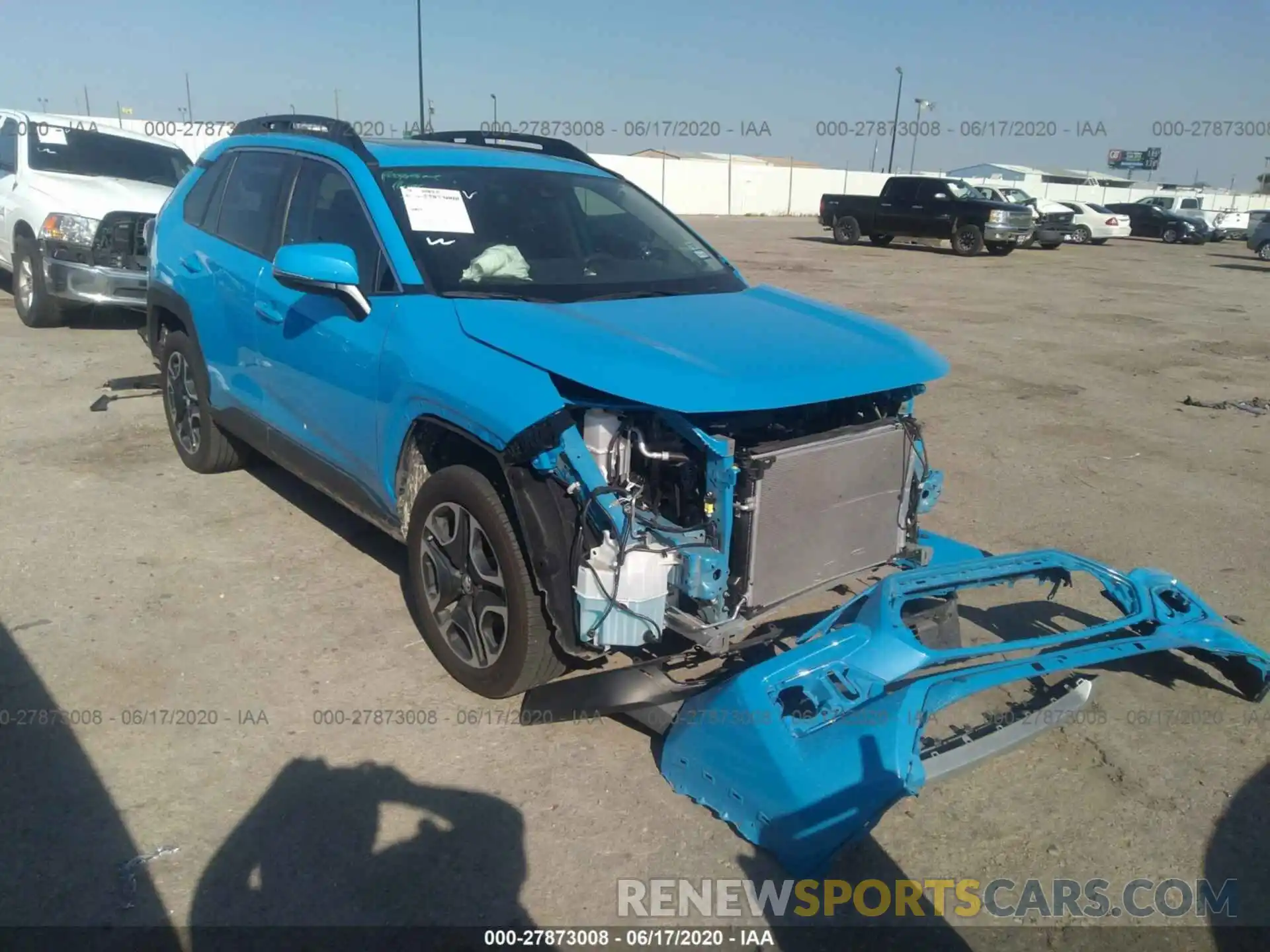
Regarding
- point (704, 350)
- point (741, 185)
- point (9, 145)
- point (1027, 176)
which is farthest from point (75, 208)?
point (1027, 176)

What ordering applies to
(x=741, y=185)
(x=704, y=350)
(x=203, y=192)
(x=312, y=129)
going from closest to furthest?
(x=704, y=350) < (x=312, y=129) < (x=203, y=192) < (x=741, y=185)

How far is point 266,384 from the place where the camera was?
451 centimetres

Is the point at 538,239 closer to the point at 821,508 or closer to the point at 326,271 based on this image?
the point at 326,271

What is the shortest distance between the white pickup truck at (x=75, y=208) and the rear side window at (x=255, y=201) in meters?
4.31

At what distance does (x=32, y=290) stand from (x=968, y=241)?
2137 cm

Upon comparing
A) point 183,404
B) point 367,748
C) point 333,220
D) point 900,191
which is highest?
point 900,191

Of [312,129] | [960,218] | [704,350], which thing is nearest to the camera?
[704,350]

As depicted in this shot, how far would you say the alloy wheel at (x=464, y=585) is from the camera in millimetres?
3447

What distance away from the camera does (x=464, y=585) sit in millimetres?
3559

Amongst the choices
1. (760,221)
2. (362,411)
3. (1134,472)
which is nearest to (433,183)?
(362,411)

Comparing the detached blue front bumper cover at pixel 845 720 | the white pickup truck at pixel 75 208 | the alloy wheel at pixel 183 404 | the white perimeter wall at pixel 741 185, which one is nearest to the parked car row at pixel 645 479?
the detached blue front bumper cover at pixel 845 720

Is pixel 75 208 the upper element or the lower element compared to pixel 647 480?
upper

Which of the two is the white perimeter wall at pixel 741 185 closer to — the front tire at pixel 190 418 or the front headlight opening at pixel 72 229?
the front headlight opening at pixel 72 229

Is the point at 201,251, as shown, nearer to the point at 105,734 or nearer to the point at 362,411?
the point at 362,411
